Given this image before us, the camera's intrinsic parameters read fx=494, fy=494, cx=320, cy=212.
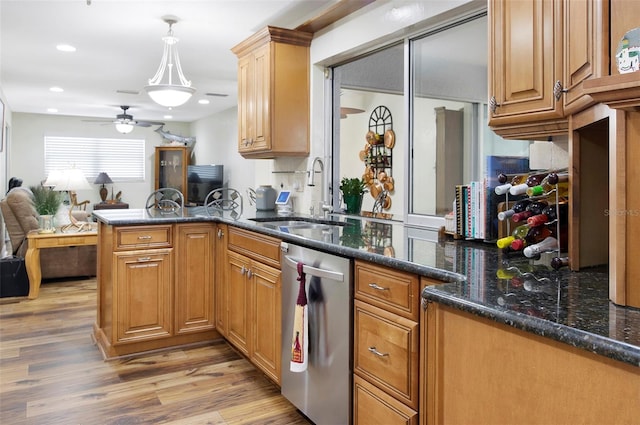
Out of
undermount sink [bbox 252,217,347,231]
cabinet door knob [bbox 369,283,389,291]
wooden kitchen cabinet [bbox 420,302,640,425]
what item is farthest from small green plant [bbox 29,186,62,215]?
wooden kitchen cabinet [bbox 420,302,640,425]

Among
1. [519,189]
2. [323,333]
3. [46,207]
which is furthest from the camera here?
[46,207]

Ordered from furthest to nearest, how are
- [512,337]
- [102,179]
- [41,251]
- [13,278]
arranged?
[102,179]
[41,251]
[13,278]
[512,337]

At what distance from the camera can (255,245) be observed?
108 inches

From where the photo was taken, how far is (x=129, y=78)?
607 centimetres

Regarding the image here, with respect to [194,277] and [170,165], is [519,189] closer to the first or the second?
[194,277]

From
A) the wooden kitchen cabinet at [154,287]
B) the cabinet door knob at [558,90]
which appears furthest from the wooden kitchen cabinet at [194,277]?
the cabinet door knob at [558,90]

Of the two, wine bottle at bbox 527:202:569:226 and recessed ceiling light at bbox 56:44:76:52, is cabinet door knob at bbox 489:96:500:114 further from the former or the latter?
recessed ceiling light at bbox 56:44:76:52

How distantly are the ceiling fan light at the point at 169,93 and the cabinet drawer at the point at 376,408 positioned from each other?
2.64m

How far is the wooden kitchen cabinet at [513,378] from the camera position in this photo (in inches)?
35.4

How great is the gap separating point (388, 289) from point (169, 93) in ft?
8.72

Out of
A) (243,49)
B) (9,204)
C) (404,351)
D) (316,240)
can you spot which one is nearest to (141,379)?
(316,240)

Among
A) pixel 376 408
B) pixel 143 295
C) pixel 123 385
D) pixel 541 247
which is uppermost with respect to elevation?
pixel 541 247

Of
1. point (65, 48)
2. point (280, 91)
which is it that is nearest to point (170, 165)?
point (65, 48)

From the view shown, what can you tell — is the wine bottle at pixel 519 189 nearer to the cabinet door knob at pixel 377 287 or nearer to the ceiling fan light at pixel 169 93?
the cabinet door knob at pixel 377 287
